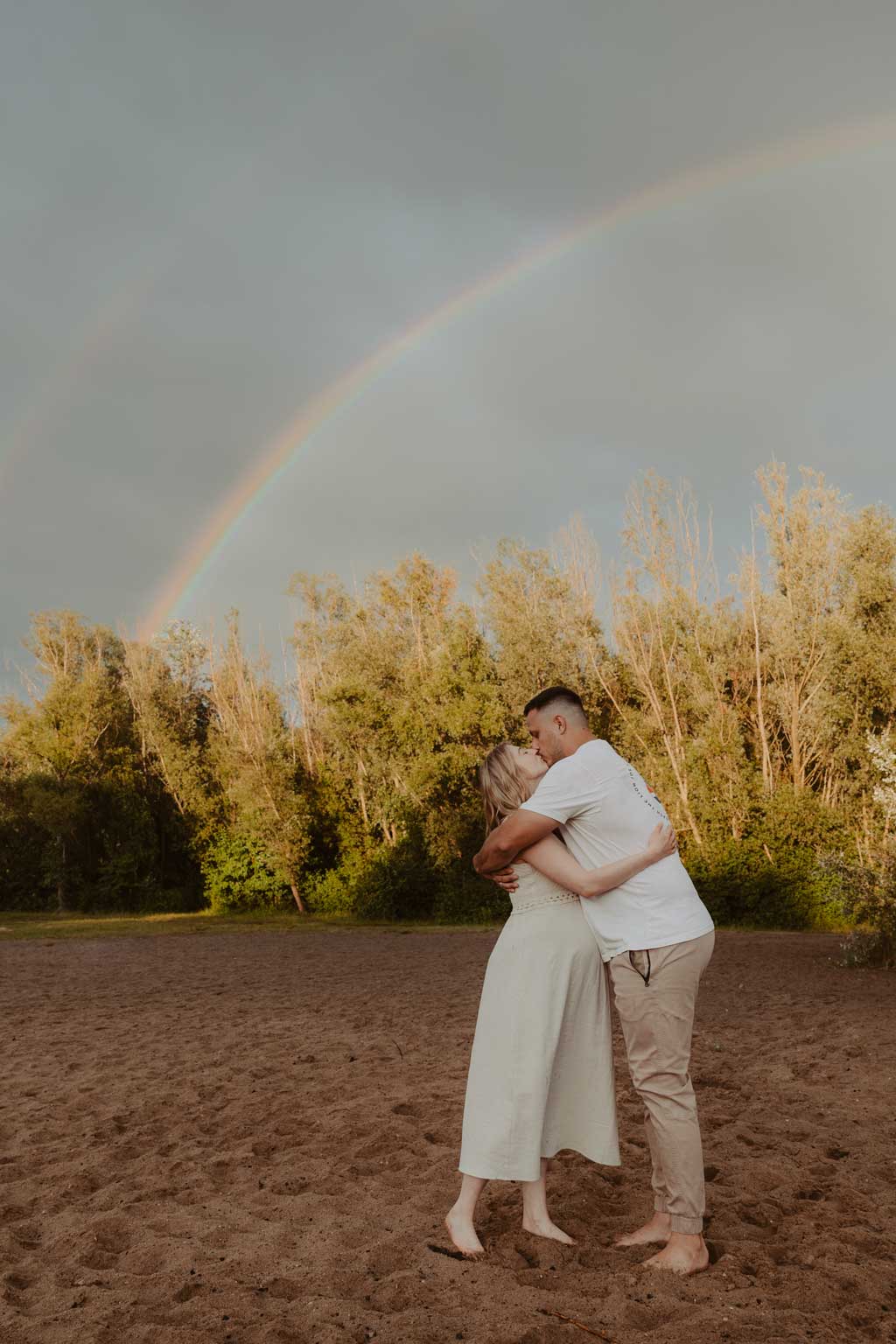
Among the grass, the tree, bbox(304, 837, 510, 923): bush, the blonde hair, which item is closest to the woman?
the blonde hair

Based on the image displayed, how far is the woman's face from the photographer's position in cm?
433

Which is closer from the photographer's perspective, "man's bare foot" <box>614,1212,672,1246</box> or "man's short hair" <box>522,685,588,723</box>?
"man's short hair" <box>522,685,588,723</box>

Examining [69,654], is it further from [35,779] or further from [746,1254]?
[746,1254]

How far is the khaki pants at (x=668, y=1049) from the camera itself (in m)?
3.80

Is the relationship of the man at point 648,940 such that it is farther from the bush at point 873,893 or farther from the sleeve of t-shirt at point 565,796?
the bush at point 873,893

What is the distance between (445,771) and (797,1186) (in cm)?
2393

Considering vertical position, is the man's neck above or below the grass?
above

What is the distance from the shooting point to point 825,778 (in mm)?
25062

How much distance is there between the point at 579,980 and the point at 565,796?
2.65ft

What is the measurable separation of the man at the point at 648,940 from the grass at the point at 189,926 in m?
21.4

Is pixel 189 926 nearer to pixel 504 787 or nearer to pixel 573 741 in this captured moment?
pixel 504 787

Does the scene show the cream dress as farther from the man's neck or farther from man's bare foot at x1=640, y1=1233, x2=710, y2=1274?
the man's neck

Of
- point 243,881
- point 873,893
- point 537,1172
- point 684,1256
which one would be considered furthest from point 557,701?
point 243,881

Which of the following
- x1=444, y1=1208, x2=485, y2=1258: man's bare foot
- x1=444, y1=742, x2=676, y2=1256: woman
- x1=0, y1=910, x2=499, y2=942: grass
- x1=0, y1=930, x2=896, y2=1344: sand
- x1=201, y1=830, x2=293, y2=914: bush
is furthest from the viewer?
x1=201, y1=830, x2=293, y2=914: bush
